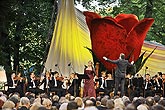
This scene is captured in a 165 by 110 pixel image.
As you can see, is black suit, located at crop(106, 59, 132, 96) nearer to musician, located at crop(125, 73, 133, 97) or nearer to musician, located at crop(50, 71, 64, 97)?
musician, located at crop(125, 73, 133, 97)

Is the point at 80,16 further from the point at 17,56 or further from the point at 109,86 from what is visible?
the point at 109,86

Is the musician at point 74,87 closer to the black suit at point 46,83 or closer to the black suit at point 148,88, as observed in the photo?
the black suit at point 46,83

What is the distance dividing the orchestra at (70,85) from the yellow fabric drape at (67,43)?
108 inches

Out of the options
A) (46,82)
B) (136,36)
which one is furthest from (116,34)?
(46,82)

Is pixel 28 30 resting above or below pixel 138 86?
above

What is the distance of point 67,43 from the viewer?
64.6 feet

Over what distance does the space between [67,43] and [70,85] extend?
437cm

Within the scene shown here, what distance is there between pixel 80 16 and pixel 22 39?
278cm

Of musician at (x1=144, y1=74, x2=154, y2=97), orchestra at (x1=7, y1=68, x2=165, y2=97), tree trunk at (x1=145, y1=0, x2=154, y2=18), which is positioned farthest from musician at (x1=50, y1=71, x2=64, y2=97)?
tree trunk at (x1=145, y1=0, x2=154, y2=18)

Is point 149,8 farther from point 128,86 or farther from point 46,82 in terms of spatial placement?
point 46,82

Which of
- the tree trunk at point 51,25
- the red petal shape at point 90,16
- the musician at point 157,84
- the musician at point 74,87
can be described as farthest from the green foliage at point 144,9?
the musician at point 74,87

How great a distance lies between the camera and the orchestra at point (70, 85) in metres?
15.0

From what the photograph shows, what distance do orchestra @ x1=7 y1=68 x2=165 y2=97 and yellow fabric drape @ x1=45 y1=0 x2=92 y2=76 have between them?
2.74 m

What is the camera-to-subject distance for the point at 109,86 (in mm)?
15758
